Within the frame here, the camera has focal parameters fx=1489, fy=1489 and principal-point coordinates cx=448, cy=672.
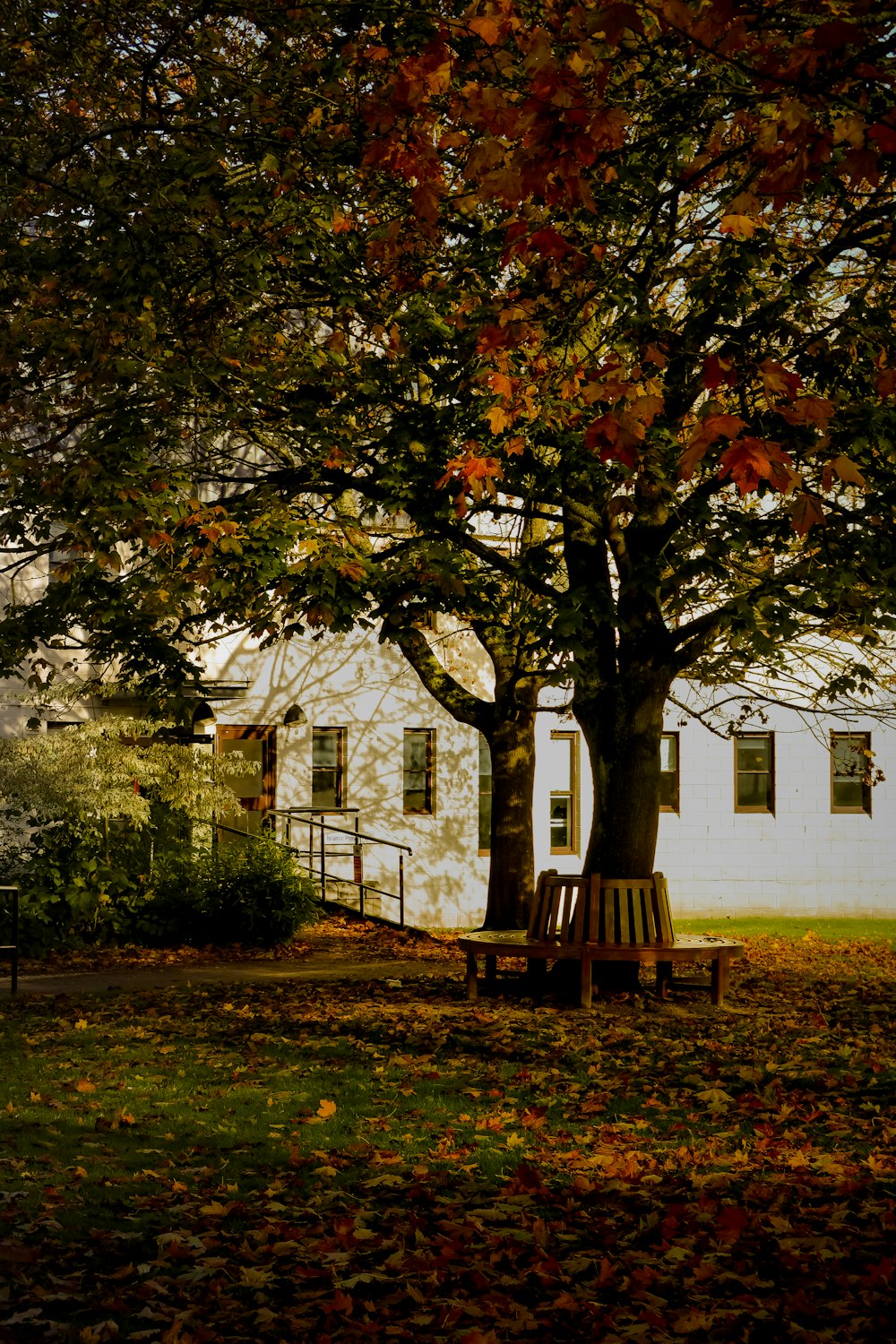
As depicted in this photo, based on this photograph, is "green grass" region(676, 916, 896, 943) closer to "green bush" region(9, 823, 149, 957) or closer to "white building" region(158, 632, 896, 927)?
Result: "white building" region(158, 632, 896, 927)

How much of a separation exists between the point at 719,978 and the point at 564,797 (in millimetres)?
13855

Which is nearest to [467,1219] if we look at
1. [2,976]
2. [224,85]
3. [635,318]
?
[635,318]

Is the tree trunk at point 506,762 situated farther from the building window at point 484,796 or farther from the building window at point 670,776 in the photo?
the building window at point 670,776

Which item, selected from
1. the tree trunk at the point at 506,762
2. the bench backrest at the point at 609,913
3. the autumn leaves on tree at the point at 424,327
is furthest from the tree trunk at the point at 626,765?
the tree trunk at the point at 506,762

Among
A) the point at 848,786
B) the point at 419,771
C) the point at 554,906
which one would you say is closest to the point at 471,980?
the point at 554,906

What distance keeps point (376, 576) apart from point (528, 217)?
4.66 meters

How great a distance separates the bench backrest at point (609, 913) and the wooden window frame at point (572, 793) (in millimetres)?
13824

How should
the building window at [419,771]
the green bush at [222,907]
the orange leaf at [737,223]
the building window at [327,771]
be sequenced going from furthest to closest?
1. the building window at [419,771]
2. the building window at [327,771]
3. the green bush at [222,907]
4. the orange leaf at [737,223]

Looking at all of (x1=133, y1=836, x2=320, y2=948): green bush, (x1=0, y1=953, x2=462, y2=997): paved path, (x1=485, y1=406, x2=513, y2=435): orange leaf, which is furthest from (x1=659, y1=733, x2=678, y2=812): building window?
(x1=485, y1=406, x2=513, y2=435): orange leaf

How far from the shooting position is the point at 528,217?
7.35m

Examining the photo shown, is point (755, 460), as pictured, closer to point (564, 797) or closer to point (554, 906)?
point (554, 906)

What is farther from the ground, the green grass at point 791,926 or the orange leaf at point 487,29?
the orange leaf at point 487,29

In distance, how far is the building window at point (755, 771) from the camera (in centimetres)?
2642

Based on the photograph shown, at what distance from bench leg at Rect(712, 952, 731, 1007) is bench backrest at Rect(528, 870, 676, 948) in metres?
0.48
